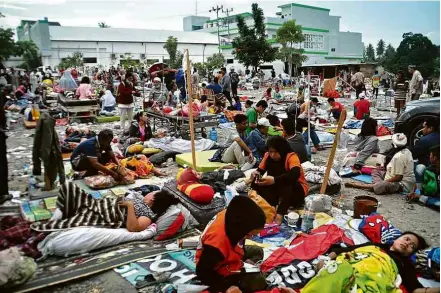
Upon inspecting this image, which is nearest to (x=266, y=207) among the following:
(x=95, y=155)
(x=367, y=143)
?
(x=95, y=155)

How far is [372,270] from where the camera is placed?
2.75m

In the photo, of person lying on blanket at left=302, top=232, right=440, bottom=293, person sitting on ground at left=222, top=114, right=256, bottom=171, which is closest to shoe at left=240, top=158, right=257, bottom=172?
person sitting on ground at left=222, top=114, right=256, bottom=171

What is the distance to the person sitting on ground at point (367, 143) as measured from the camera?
6730 mm

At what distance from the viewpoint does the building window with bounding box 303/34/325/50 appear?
33969mm

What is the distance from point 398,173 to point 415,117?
2.24 meters

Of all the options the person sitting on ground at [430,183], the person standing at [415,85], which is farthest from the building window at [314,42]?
the person sitting on ground at [430,183]

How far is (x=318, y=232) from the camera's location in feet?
13.0

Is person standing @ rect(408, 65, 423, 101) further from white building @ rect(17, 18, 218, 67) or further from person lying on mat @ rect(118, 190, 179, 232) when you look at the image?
white building @ rect(17, 18, 218, 67)

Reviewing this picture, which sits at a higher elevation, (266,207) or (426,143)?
(426,143)

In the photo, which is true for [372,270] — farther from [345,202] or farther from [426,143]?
[426,143]

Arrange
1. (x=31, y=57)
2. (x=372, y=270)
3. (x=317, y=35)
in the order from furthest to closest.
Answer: (x=31, y=57), (x=317, y=35), (x=372, y=270)

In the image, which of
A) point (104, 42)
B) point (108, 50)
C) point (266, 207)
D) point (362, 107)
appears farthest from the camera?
point (108, 50)

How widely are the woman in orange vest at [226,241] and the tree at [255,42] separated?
90.2ft

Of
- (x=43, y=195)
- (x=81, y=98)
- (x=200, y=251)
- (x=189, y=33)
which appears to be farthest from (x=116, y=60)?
(x=200, y=251)
